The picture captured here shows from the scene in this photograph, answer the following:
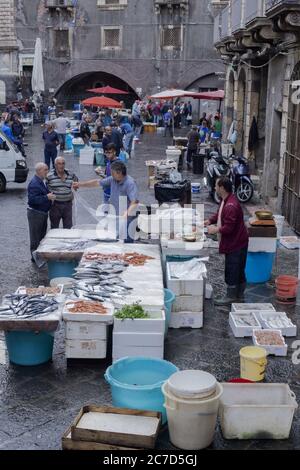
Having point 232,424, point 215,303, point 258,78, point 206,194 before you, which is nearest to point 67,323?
point 232,424

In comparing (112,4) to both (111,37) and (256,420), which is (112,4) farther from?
(256,420)

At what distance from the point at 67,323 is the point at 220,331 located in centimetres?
225

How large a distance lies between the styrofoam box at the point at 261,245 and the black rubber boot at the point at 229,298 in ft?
3.03

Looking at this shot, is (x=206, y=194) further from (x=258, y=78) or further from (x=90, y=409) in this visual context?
(x=90, y=409)

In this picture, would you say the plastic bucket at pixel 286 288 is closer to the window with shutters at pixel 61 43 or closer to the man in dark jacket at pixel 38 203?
the man in dark jacket at pixel 38 203

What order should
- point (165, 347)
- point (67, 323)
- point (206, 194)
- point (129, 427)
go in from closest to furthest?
1. point (129, 427)
2. point (67, 323)
3. point (165, 347)
4. point (206, 194)

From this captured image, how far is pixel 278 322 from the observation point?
866cm

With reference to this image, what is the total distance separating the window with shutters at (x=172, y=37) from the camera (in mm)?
41906

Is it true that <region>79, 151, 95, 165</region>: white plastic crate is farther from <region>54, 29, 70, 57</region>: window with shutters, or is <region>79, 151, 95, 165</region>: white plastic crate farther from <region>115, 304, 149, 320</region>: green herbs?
<region>54, 29, 70, 57</region>: window with shutters

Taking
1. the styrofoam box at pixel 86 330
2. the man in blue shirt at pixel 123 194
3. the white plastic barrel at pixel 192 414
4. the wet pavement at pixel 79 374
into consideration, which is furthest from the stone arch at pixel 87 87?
the white plastic barrel at pixel 192 414

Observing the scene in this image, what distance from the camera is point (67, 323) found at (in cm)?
730

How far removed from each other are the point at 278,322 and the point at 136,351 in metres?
2.23

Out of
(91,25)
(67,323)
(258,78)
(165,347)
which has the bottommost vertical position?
(165,347)

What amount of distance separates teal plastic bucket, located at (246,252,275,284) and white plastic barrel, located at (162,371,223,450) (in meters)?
4.68
